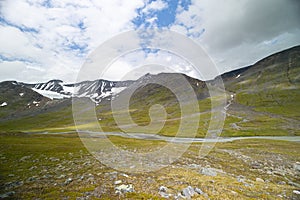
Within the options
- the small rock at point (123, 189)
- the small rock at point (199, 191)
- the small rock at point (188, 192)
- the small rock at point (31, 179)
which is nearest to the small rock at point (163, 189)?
the small rock at point (188, 192)

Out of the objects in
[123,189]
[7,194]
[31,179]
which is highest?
[7,194]

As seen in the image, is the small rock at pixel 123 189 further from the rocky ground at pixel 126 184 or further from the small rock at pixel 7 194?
the small rock at pixel 7 194

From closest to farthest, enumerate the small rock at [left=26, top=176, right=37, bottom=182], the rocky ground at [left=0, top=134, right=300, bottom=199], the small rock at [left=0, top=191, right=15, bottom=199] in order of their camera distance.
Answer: the small rock at [left=0, top=191, right=15, bottom=199] < the rocky ground at [left=0, top=134, right=300, bottom=199] < the small rock at [left=26, top=176, right=37, bottom=182]

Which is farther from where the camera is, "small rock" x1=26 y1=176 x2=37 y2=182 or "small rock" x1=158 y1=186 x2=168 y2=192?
"small rock" x1=26 y1=176 x2=37 y2=182

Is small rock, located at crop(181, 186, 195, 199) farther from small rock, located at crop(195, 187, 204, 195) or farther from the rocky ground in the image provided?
small rock, located at crop(195, 187, 204, 195)

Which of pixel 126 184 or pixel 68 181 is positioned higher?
pixel 68 181

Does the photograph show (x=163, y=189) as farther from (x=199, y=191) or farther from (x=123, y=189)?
(x=123, y=189)

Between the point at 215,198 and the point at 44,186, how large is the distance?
46.7ft

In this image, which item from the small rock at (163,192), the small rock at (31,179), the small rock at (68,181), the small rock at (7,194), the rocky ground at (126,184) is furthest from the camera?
the small rock at (31,179)

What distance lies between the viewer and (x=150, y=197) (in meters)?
14.9

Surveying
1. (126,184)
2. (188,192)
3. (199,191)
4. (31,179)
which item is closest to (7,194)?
(31,179)

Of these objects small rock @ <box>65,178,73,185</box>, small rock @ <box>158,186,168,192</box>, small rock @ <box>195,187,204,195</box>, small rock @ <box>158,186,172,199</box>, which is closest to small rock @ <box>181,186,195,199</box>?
small rock @ <box>195,187,204,195</box>

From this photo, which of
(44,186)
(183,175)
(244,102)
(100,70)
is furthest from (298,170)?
(244,102)

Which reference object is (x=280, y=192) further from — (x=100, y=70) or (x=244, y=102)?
(x=244, y=102)
